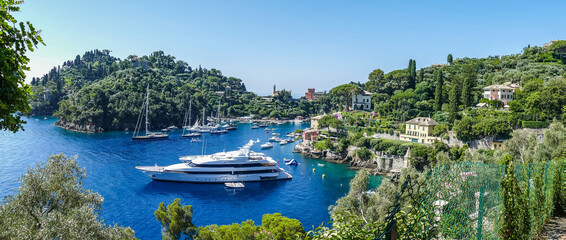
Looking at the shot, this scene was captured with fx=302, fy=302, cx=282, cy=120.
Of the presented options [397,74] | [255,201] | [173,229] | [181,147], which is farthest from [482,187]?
[397,74]

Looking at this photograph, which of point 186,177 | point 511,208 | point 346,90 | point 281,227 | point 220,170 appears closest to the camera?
point 511,208

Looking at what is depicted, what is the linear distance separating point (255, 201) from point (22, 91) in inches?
921

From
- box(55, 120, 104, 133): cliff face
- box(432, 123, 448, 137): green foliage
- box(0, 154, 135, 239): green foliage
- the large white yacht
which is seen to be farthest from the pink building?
box(55, 120, 104, 133): cliff face

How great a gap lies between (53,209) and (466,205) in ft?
28.2

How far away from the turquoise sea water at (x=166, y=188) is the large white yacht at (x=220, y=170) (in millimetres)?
705

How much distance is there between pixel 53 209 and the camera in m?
7.28

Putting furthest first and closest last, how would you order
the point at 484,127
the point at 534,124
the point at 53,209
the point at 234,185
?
the point at 534,124
the point at 484,127
the point at 234,185
the point at 53,209

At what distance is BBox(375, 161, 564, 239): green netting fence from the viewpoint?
8.23 feet

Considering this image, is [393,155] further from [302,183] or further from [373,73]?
[373,73]

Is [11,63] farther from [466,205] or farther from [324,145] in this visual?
[324,145]

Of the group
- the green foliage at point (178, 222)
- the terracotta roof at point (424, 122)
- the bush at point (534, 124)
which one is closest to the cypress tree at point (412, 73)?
the terracotta roof at point (424, 122)

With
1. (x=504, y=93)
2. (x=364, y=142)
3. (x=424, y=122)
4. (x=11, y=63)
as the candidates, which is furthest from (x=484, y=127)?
(x=11, y=63)

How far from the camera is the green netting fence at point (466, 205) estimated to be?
8.23 ft

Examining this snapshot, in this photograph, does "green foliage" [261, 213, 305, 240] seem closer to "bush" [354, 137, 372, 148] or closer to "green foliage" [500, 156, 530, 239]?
"green foliage" [500, 156, 530, 239]
